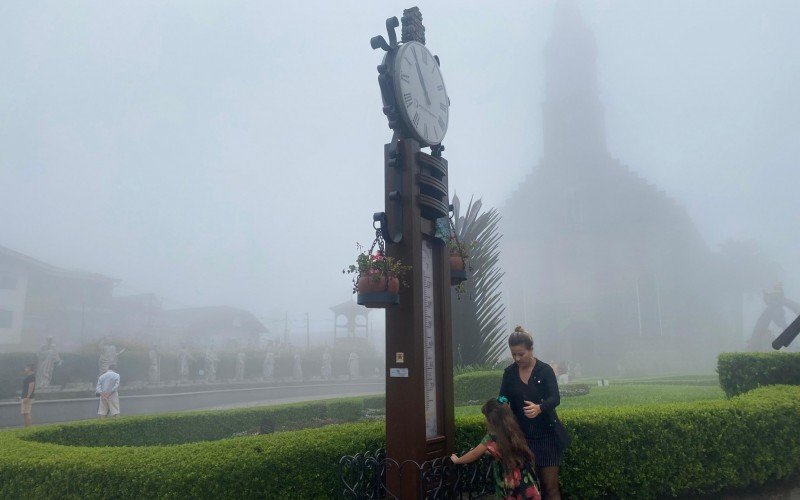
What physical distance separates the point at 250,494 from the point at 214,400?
2464cm

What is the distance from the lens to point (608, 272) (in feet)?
213

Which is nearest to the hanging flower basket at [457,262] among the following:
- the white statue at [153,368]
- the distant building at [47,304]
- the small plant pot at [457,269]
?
the small plant pot at [457,269]

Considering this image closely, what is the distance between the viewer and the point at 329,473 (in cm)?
507

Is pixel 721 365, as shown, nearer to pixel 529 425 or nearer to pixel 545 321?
pixel 529 425

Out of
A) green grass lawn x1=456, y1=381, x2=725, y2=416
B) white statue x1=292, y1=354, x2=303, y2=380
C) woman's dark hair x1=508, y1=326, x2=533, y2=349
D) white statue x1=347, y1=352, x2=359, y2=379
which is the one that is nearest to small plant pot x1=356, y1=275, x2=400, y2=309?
woman's dark hair x1=508, y1=326, x2=533, y2=349

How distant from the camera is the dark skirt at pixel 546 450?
452 centimetres

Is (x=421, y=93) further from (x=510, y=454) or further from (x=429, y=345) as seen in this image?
(x=510, y=454)

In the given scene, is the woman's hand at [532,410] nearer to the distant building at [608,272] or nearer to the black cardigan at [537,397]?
the black cardigan at [537,397]

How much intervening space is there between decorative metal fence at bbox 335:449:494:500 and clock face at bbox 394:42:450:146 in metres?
3.37

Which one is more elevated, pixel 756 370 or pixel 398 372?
pixel 398 372

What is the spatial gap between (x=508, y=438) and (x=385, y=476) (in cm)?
160

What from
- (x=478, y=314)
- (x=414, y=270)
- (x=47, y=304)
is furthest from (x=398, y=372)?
(x=47, y=304)

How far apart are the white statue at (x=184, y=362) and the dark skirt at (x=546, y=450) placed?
35.0 meters

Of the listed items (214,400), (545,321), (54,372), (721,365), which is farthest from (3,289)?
(545,321)
